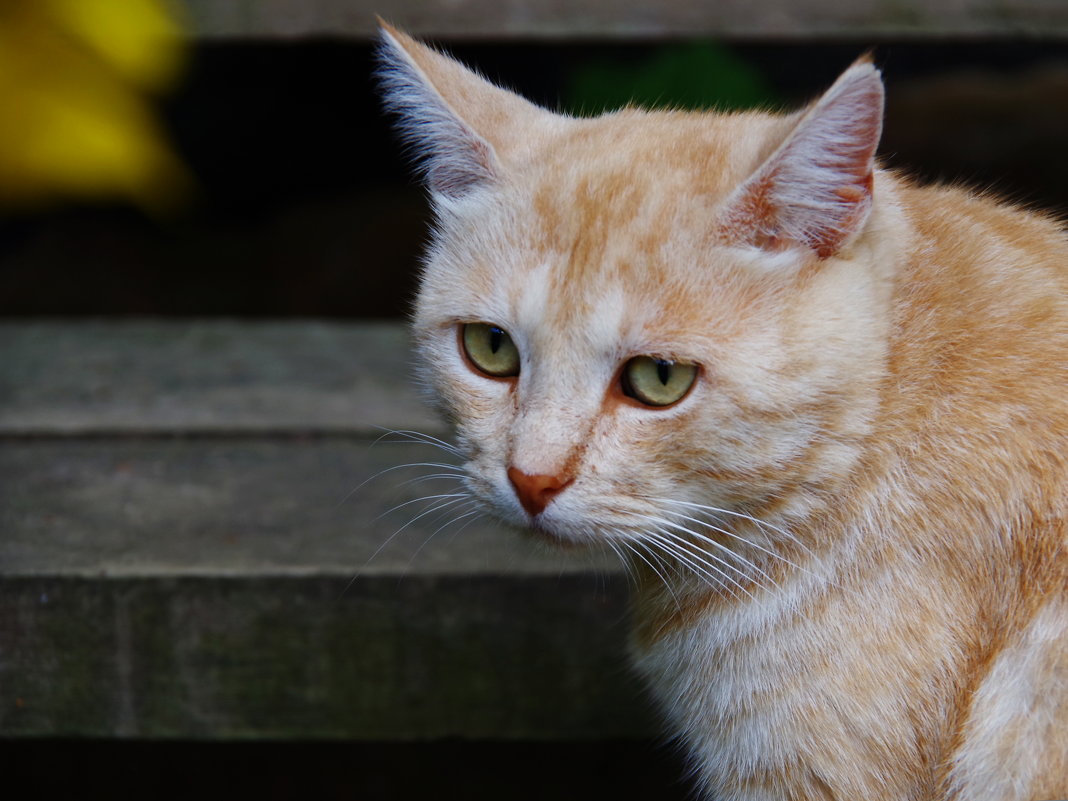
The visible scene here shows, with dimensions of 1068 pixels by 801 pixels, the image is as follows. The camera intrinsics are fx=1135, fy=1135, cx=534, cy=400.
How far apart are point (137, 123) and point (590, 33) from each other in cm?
220

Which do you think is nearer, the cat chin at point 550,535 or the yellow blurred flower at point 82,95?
the yellow blurred flower at point 82,95

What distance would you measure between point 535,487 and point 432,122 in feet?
2.08

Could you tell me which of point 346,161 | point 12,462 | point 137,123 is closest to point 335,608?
point 12,462

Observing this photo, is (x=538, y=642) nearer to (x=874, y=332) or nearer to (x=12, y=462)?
(x=874, y=332)

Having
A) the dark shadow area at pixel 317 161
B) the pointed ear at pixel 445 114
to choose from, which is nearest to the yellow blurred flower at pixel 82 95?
the pointed ear at pixel 445 114

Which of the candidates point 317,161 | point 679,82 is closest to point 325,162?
point 317,161

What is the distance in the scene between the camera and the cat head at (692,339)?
1.56 meters

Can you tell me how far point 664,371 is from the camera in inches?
62.5

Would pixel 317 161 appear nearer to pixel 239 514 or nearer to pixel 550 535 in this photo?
pixel 239 514

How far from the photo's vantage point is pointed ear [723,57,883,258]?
1.43 m

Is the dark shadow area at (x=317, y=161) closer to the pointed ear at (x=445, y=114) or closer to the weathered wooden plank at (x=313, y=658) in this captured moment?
the weathered wooden plank at (x=313, y=658)

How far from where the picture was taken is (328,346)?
3.48 meters

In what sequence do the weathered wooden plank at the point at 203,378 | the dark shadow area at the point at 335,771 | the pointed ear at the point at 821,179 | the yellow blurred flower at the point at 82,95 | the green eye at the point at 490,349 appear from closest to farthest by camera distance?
1. the yellow blurred flower at the point at 82,95
2. the pointed ear at the point at 821,179
3. the green eye at the point at 490,349
4. the dark shadow area at the point at 335,771
5. the weathered wooden plank at the point at 203,378

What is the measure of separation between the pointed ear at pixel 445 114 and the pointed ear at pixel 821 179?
442mm
